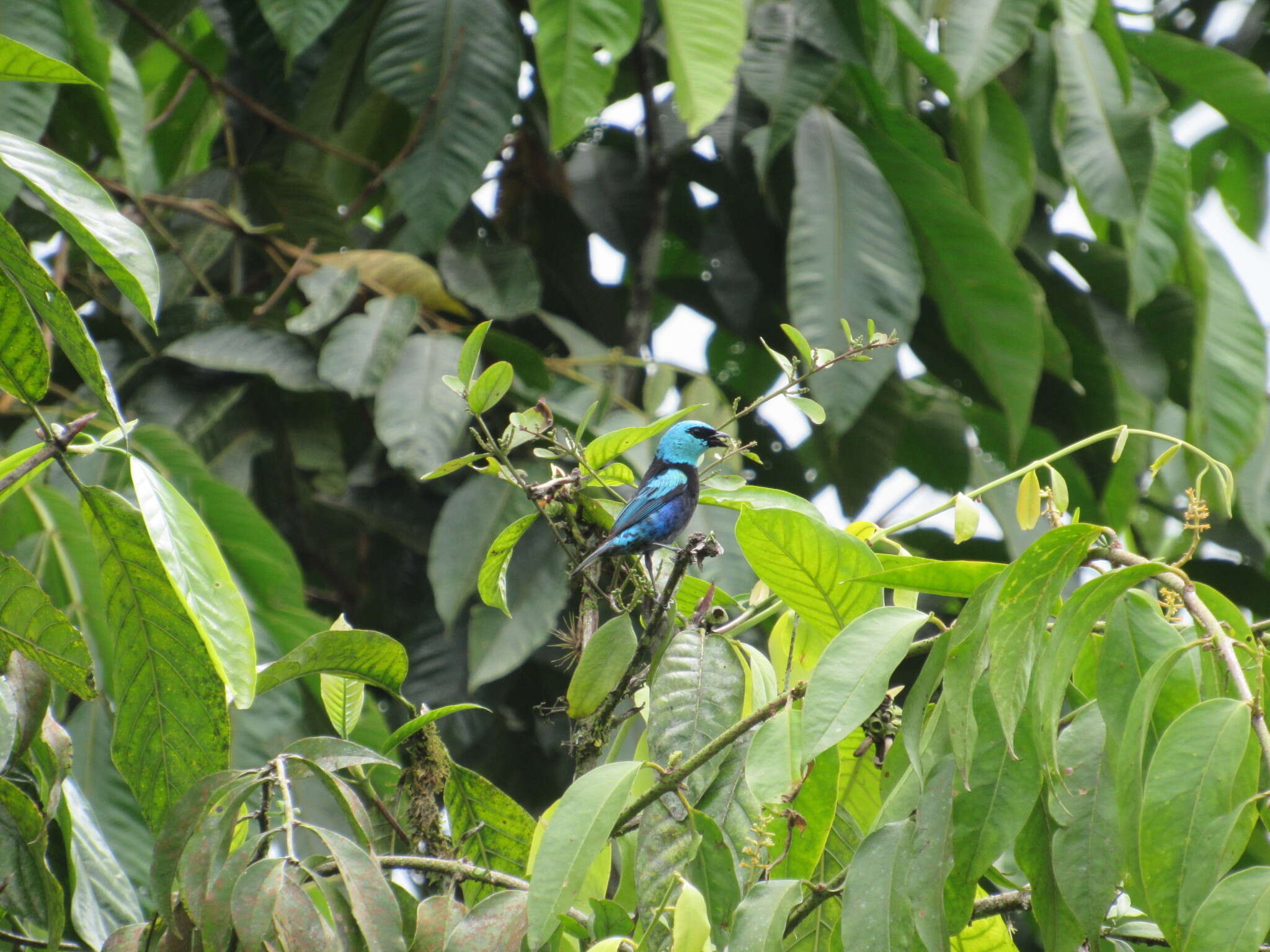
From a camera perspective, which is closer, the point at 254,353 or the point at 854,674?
the point at 854,674

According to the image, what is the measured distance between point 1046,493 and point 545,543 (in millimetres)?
2232

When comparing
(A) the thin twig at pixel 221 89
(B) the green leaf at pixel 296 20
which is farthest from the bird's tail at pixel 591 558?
(A) the thin twig at pixel 221 89

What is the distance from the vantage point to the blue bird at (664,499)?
5.95 feet

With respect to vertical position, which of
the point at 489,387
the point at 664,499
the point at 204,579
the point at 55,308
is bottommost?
the point at 664,499

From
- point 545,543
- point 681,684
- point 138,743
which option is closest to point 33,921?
point 138,743

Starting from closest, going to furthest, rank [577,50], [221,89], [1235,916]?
[1235,916] < [577,50] < [221,89]

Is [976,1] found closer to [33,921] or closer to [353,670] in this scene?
[353,670]

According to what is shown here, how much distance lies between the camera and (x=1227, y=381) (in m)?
4.48

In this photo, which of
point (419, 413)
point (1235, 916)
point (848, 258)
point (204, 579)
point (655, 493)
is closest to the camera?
point (1235, 916)

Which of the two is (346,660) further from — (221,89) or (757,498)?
(221,89)

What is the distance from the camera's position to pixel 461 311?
156 inches

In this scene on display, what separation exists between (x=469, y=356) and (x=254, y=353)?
2.37 meters

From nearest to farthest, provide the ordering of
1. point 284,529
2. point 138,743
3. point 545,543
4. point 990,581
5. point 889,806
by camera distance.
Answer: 1. point 990,581
2. point 889,806
3. point 138,743
4. point 545,543
5. point 284,529

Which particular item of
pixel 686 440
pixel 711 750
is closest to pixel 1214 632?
pixel 711 750
